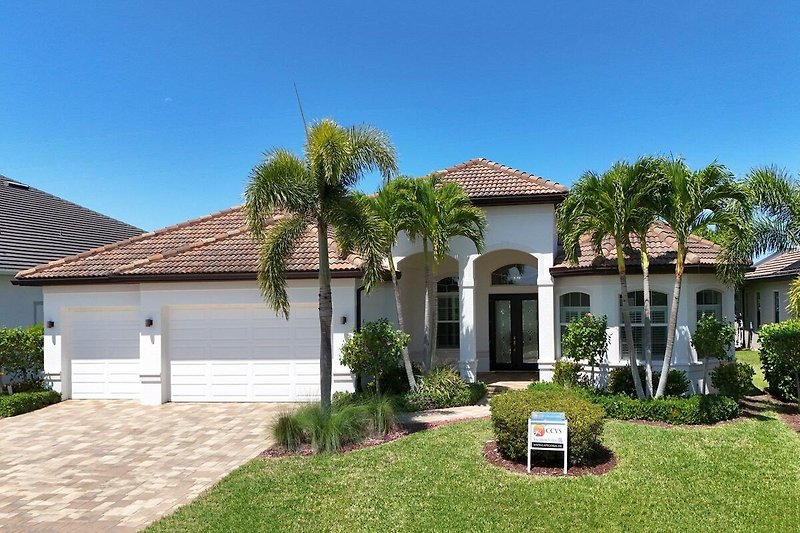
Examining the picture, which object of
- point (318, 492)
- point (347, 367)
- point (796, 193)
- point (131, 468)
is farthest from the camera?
point (347, 367)

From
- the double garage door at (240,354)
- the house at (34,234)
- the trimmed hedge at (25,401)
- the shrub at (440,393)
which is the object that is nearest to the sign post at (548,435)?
the shrub at (440,393)

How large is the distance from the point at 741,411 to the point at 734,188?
4975 mm

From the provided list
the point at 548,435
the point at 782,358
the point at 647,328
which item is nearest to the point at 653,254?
the point at 647,328

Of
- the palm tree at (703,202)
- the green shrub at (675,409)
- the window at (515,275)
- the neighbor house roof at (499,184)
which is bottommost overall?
the green shrub at (675,409)

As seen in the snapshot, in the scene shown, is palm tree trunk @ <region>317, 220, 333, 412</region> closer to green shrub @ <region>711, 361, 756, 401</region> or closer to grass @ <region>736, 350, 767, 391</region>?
green shrub @ <region>711, 361, 756, 401</region>

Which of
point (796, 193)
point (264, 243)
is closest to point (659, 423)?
point (796, 193)

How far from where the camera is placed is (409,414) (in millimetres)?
11445

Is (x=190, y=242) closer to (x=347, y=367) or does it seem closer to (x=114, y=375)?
(x=114, y=375)

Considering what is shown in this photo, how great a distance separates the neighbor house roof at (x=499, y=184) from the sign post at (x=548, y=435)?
755 cm

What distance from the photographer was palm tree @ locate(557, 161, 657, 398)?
34.0ft

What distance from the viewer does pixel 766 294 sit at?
23.0 metres

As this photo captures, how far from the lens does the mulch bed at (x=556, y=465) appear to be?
748cm

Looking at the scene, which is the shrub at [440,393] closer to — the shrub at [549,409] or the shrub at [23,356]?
the shrub at [549,409]

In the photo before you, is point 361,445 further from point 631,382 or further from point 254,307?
point 631,382
